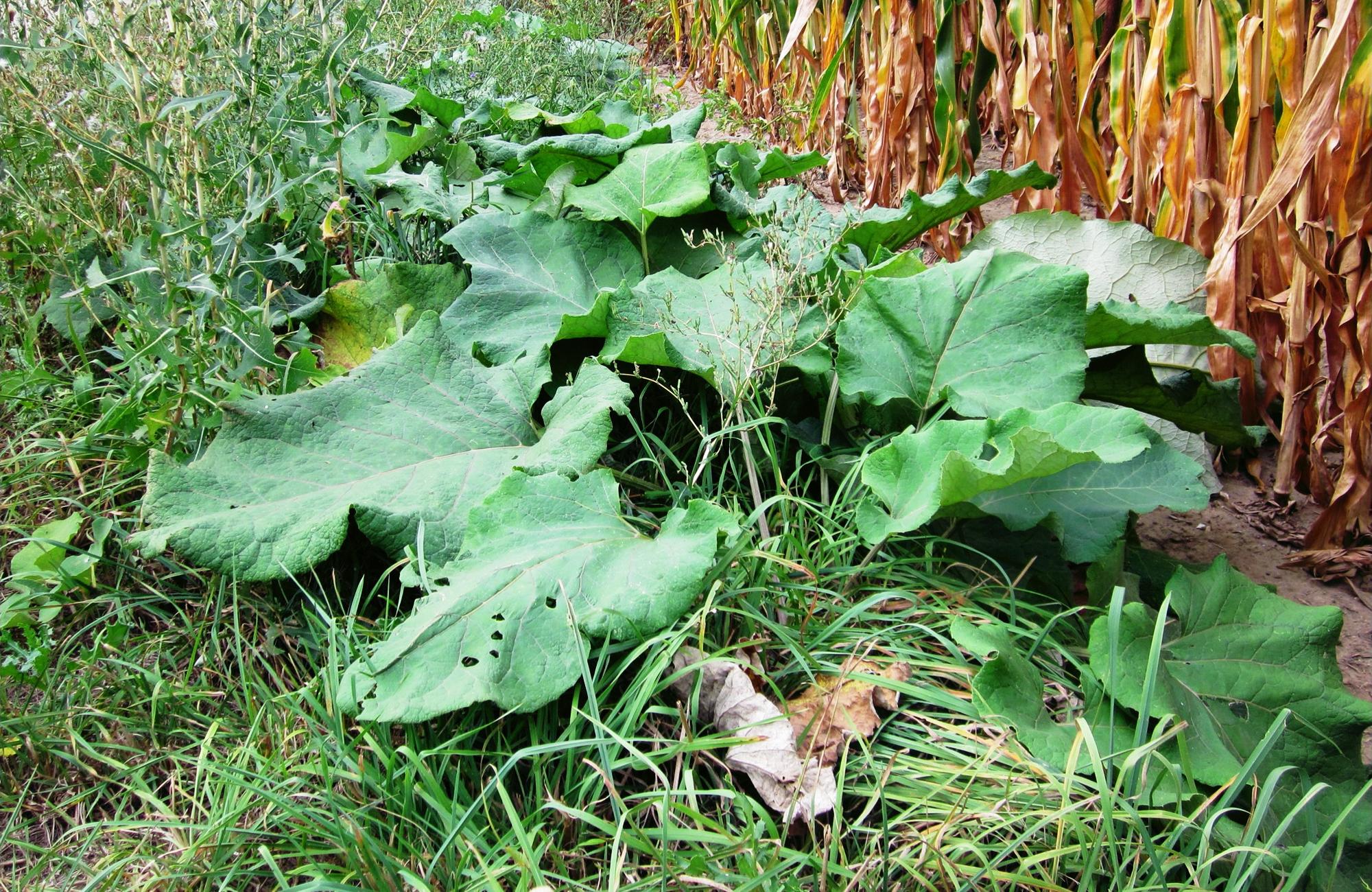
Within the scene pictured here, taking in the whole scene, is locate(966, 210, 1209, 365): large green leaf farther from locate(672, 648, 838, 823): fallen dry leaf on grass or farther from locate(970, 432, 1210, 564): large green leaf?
locate(672, 648, 838, 823): fallen dry leaf on grass

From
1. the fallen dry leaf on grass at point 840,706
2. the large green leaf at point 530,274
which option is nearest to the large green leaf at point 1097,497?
the fallen dry leaf on grass at point 840,706

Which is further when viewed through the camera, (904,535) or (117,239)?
(117,239)

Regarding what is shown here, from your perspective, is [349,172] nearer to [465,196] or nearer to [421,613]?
[465,196]

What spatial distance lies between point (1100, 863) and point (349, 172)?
2315mm

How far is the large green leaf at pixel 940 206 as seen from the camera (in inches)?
84.4

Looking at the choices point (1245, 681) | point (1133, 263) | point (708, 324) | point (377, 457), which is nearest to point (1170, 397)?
point (1133, 263)

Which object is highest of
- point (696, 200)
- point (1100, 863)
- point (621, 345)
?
point (696, 200)

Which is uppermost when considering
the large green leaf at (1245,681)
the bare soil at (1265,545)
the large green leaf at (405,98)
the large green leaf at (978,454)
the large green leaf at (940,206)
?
the large green leaf at (405,98)

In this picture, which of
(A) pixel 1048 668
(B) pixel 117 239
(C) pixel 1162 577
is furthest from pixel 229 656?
(C) pixel 1162 577

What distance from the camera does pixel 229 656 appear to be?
5.31 ft

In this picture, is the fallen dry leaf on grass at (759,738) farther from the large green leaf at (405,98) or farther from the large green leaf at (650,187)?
the large green leaf at (405,98)

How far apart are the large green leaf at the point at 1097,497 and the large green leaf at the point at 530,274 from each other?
88 centimetres

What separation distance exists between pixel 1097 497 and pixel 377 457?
1.24 m

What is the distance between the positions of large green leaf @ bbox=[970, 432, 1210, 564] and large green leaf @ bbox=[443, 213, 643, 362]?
34.8 inches
